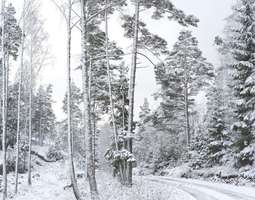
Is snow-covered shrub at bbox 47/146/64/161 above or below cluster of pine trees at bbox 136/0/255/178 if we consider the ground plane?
below

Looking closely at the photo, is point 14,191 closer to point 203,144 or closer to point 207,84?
point 203,144

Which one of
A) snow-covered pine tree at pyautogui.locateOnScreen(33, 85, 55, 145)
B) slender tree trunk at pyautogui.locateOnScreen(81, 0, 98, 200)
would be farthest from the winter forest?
snow-covered pine tree at pyautogui.locateOnScreen(33, 85, 55, 145)

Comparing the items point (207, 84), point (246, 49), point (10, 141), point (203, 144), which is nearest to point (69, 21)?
point (246, 49)

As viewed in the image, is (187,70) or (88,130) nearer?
(88,130)

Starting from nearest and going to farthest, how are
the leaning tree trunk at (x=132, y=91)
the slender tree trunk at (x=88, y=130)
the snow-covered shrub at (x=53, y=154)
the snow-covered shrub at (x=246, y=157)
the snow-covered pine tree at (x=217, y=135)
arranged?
the slender tree trunk at (x=88, y=130), the leaning tree trunk at (x=132, y=91), the snow-covered shrub at (x=246, y=157), the snow-covered pine tree at (x=217, y=135), the snow-covered shrub at (x=53, y=154)

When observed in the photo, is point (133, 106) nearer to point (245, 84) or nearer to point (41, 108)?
point (245, 84)

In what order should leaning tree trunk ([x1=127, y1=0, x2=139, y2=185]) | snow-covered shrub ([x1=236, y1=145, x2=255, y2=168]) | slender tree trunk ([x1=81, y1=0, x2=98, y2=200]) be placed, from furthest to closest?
snow-covered shrub ([x1=236, y1=145, x2=255, y2=168]), leaning tree trunk ([x1=127, y1=0, x2=139, y2=185]), slender tree trunk ([x1=81, y1=0, x2=98, y2=200])

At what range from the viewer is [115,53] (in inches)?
890

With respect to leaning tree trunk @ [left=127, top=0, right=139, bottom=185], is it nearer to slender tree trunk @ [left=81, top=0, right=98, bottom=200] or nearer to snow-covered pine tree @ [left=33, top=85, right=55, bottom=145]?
slender tree trunk @ [left=81, top=0, right=98, bottom=200]

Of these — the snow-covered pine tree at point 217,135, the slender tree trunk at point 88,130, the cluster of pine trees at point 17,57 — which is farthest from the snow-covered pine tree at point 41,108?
the slender tree trunk at point 88,130

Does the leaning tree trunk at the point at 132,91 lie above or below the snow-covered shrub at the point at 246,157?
above

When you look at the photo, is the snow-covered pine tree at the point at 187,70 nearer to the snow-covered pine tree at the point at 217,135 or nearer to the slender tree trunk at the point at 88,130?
the snow-covered pine tree at the point at 217,135

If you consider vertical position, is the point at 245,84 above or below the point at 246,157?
above

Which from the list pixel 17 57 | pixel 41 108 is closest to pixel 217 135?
pixel 17 57
